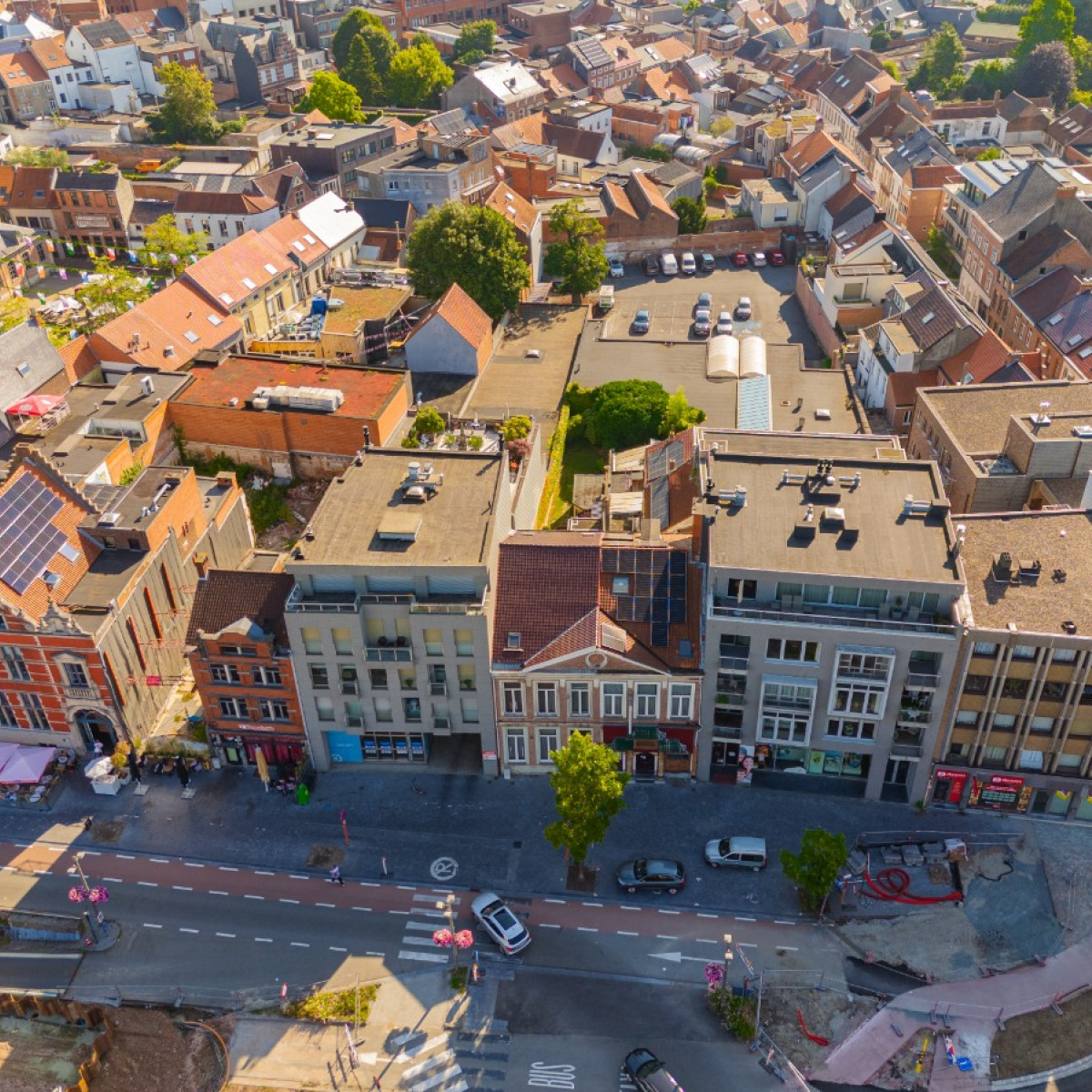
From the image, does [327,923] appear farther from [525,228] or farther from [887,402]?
[525,228]

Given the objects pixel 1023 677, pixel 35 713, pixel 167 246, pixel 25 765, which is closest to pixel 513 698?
pixel 1023 677

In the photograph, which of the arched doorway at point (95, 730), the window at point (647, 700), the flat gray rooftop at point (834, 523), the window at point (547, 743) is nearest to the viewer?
the flat gray rooftop at point (834, 523)

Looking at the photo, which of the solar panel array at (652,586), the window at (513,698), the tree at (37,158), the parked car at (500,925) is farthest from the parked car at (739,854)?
the tree at (37,158)

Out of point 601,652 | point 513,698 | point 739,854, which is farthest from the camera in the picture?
point 513,698

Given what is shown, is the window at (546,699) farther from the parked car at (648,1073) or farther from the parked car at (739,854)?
the parked car at (648,1073)

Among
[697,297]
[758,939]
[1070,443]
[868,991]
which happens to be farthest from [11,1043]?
[697,297]

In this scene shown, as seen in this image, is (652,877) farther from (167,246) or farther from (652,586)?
(167,246)

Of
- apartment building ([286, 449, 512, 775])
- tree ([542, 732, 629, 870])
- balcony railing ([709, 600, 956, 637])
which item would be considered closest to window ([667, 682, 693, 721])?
balcony railing ([709, 600, 956, 637])
